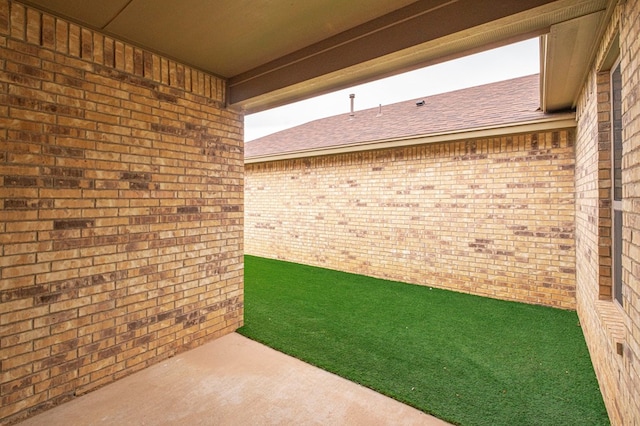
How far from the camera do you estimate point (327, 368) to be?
306 cm

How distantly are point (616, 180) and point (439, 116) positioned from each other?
13.7 feet

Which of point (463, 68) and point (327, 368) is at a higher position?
point (463, 68)

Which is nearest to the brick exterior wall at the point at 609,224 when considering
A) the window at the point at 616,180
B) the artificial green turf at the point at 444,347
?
the window at the point at 616,180

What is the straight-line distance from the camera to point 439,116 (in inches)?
257

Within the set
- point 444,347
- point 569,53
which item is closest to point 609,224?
point 569,53

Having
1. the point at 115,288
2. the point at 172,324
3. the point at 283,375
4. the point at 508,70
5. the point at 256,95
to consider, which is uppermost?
the point at 508,70

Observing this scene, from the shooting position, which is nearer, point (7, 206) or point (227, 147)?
point (7, 206)

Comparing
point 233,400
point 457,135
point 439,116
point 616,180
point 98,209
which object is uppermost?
point 439,116

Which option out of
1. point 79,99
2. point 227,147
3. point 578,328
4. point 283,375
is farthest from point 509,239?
point 79,99

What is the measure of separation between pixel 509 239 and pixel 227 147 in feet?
15.6

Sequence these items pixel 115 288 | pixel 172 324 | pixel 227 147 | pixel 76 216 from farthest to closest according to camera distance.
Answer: pixel 227 147, pixel 172 324, pixel 115 288, pixel 76 216

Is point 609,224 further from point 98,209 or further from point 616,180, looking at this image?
point 98,209

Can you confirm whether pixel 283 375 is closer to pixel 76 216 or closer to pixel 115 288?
pixel 115 288

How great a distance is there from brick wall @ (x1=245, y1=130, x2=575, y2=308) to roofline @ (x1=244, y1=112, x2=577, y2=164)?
11.1 inches
